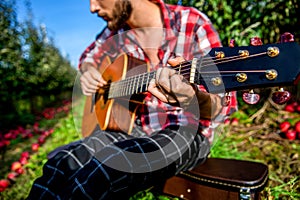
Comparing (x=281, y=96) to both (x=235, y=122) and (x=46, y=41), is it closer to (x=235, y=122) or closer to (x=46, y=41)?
(x=235, y=122)

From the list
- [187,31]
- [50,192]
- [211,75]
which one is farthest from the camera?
[187,31]

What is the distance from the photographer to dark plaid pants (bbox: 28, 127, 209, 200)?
1196 millimetres

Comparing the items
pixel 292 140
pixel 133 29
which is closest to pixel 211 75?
pixel 133 29

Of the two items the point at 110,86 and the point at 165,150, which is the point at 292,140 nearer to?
the point at 165,150

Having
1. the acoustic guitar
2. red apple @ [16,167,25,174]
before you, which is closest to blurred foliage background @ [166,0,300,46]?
the acoustic guitar

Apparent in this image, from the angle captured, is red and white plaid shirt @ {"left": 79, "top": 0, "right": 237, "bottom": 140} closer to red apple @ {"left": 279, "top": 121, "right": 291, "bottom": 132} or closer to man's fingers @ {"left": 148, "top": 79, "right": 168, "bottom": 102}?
man's fingers @ {"left": 148, "top": 79, "right": 168, "bottom": 102}

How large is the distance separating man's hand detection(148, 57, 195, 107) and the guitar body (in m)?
0.35

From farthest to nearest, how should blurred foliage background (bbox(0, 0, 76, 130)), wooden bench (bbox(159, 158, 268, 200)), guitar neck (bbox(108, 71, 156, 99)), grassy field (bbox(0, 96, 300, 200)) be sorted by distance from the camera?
blurred foliage background (bbox(0, 0, 76, 130)) < grassy field (bbox(0, 96, 300, 200)) < wooden bench (bbox(159, 158, 268, 200)) < guitar neck (bbox(108, 71, 156, 99))

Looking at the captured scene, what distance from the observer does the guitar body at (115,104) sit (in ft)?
4.99

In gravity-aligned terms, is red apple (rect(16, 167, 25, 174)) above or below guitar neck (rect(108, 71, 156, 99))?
below

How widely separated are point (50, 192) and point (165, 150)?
0.71 meters

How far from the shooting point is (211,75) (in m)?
0.91

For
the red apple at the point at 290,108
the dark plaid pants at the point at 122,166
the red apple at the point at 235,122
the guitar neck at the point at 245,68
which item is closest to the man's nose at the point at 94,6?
the dark plaid pants at the point at 122,166

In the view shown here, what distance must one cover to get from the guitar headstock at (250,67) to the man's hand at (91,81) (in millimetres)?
1094
